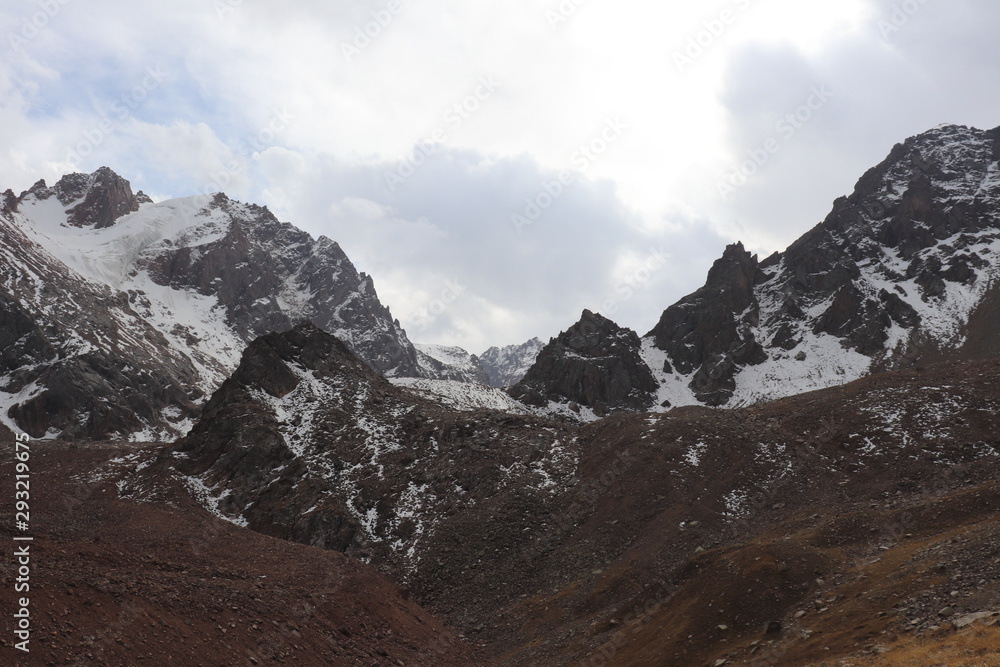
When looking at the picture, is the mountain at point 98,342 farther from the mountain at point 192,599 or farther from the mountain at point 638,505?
the mountain at point 192,599

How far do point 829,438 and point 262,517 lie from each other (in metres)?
42.7

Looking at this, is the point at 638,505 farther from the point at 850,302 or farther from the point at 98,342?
the point at 98,342

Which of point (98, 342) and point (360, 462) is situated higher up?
point (98, 342)

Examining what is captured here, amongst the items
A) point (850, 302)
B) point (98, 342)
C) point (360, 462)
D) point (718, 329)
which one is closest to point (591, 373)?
point (718, 329)

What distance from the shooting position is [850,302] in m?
129

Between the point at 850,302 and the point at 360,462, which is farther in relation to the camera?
the point at 850,302

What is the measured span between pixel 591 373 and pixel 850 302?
58.9m

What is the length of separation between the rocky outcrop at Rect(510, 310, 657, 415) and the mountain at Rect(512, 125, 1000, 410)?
324 mm

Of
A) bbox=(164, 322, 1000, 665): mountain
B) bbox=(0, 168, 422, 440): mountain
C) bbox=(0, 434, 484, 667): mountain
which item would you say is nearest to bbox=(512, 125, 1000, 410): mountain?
bbox=(164, 322, 1000, 665): mountain

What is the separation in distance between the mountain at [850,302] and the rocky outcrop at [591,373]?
32 cm

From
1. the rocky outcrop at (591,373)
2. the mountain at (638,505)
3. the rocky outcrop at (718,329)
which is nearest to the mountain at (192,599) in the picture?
the mountain at (638,505)

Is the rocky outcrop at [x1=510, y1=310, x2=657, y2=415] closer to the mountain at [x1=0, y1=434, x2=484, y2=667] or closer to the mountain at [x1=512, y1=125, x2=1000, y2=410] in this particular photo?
the mountain at [x1=512, y1=125, x2=1000, y2=410]

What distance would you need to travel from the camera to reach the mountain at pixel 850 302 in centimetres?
11725

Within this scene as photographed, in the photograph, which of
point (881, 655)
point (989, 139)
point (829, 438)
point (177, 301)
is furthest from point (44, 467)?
point (989, 139)
